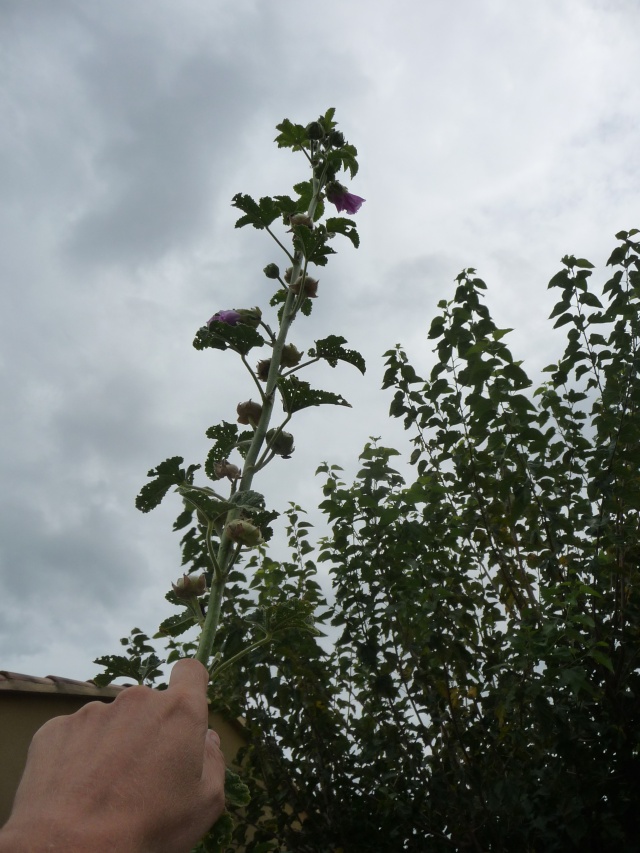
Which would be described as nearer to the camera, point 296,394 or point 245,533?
point 245,533

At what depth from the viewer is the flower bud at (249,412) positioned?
1619 millimetres

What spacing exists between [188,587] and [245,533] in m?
0.20

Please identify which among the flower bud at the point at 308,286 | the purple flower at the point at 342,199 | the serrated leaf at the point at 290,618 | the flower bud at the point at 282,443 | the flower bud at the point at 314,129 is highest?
the flower bud at the point at 314,129

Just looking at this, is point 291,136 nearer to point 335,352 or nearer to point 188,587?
point 335,352

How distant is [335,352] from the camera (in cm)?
176

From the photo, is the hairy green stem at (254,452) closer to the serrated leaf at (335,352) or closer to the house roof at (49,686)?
the serrated leaf at (335,352)

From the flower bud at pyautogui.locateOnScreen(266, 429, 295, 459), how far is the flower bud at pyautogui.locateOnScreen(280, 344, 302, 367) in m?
0.21

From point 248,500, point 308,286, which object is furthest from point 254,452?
point 308,286

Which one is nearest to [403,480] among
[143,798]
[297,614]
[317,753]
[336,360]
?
[317,753]

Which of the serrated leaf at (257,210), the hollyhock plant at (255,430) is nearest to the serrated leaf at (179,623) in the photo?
the hollyhock plant at (255,430)

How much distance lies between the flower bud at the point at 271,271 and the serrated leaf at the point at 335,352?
Result: 0.28m

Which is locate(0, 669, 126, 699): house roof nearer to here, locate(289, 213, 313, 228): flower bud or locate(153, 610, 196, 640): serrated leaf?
locate(153, 610, 196, 640): serrated leaf

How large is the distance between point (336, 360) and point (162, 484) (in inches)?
22.2

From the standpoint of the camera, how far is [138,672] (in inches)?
59.6
